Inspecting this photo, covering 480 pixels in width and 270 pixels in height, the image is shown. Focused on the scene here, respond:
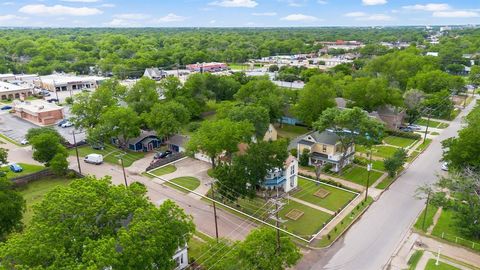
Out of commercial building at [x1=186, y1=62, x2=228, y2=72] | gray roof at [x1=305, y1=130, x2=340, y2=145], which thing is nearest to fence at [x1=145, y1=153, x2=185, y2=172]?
gray roof at [x1=305, y1=130, x2=340, y2=145]

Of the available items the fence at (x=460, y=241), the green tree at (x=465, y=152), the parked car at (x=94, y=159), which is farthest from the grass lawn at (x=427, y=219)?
the parked car at (x=94, y=159)

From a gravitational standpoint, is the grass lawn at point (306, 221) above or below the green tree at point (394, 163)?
below

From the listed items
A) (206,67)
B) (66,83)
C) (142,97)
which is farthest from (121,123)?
(206,67)

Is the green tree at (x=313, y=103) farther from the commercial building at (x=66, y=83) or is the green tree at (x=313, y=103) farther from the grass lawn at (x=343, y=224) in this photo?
the commercial building at (x=66, y=83)

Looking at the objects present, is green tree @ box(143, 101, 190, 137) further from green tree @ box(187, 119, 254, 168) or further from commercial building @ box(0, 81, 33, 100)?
commercial building @ box(0, 81, 33, 100)

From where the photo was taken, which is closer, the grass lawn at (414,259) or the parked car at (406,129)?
the grass lawn at (414,259)

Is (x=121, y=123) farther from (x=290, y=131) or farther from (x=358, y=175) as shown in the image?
(x=358, y=175)
